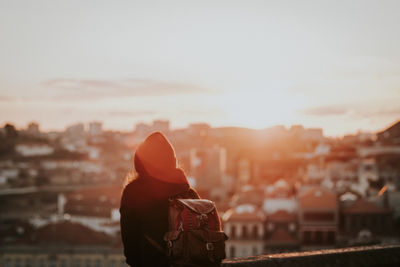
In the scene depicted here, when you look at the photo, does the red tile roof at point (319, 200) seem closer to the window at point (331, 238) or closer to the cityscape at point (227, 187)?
the cityscape at point (227, 187)

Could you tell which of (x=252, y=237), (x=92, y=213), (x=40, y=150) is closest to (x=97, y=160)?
(x=40, y=150)

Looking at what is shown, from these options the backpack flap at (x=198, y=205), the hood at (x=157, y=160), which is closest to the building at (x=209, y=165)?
the hood at (x=157, y=160)

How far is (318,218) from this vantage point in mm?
27078

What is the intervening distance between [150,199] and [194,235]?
0.23 metres

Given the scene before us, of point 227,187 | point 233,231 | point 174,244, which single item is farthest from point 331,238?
point 174,244

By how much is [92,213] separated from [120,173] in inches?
1187

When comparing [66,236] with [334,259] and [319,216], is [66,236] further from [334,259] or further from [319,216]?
[334,259]

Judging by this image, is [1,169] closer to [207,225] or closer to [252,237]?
[252,237]

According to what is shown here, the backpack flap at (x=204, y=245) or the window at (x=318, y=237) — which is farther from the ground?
the backpack flap at (x=204, y=245)

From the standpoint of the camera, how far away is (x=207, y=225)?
2.29 m

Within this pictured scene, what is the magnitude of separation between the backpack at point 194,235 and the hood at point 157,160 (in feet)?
0.43

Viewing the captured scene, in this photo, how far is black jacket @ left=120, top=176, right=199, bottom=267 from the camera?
2.31m

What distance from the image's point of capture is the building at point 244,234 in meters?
26.0

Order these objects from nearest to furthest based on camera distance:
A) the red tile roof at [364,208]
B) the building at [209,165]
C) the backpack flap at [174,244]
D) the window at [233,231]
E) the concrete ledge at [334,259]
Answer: the backpack flap at [174,244] < the concrete ledge at [334,259] < the window at [233,231] < the red tile roof at [364,208] < the building at [209,165]
